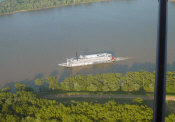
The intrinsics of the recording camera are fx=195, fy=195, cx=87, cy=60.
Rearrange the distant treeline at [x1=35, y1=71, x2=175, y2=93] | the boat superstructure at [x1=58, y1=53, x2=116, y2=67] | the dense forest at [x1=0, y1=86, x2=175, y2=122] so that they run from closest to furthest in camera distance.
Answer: the dense forest at [x1=0, y1=86, x2=175, y2=122] → the distant treeline at [x1=35, y1=71, x2=175, y2=93] → the boat superstructure at [x1=58, y1=53, x2=116, y2=67]

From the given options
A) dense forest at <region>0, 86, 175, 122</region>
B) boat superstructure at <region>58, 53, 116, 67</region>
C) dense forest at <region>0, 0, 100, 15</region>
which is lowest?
dense forest at <region>0, 86, 175, 122</region>

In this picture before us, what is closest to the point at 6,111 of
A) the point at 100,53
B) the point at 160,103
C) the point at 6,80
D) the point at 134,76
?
the point at 6,80

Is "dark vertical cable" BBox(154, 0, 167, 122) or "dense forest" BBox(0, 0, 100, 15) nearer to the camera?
"dark vertical cable" BBox(154, 0, 167, 122)

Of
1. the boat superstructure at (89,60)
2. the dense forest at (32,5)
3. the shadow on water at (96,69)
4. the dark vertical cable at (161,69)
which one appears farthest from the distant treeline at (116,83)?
the dense forest at (32,5)

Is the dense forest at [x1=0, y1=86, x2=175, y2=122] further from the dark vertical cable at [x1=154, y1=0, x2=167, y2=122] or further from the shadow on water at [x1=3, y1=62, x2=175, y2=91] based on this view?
the dark vertical cable at [x1=154, y1=0, x2=167, y2=122]

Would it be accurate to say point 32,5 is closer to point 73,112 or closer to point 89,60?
point 89,60

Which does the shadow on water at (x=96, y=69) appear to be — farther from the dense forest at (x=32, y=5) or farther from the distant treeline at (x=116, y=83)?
the dense forest at (x=32, y=5)

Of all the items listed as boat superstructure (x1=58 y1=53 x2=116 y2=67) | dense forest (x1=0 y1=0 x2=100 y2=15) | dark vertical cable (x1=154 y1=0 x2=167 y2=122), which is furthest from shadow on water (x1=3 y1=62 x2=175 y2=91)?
dense forest (x1=0 y1=0 x2=100 y2=15)
